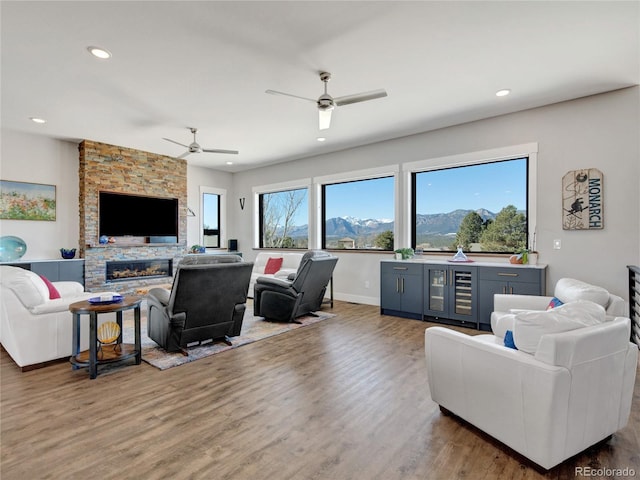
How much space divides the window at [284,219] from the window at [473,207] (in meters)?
2.66

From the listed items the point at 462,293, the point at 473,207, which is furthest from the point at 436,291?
the point at 473,207

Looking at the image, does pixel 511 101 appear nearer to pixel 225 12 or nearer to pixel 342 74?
pixel 342 74

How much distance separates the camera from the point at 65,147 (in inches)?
233

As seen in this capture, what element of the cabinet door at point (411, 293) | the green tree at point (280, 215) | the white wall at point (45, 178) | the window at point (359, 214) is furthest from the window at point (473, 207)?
the white wall at point (45, 178)

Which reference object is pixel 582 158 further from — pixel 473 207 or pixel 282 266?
pixel 282 266

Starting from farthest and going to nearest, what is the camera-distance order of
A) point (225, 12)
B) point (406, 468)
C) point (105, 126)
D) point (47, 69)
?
point (105, 126) < point (47, 69) < point (225, 12) < point (406, 468)

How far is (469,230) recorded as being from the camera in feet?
17.0

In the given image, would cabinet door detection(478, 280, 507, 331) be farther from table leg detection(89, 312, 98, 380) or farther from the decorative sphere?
the decorative sphere

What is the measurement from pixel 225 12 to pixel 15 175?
17.0ft

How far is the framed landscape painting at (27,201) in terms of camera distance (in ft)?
17.3

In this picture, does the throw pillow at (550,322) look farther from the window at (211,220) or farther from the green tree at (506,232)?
the window at (211,220)

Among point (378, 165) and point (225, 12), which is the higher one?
point (225, 12)

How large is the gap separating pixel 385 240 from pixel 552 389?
462cm

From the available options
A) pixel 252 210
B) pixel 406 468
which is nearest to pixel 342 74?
pixel 406 468
